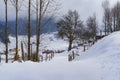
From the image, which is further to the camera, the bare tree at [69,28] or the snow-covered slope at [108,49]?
the bare tree at [69,28]

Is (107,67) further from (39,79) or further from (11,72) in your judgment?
(11,72)

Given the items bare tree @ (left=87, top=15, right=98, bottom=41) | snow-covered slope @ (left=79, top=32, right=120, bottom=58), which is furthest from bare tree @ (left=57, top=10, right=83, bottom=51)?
snow-covered slope @ (left=79, top=32, right=120, bottom=58)

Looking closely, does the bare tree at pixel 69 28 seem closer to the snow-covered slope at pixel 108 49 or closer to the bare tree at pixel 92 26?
the bare tree at pixel 92 26

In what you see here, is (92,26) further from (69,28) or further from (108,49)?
(108,49)

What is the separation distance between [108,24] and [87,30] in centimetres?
1046

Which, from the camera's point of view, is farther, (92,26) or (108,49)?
(92,26)

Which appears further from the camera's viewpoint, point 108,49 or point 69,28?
point 69,28

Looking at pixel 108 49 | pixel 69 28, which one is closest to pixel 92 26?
pixel 69 28

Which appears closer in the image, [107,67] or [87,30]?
[107,67]

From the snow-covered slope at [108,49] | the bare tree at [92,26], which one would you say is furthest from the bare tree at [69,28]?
the snow-covered slope at [108,49]

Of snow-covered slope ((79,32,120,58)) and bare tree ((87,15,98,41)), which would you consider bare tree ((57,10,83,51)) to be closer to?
bare tree ((87,15,98,41))

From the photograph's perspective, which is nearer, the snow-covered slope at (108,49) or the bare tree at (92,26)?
the snow-covered slope at (108,49)

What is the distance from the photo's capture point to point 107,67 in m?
14.4

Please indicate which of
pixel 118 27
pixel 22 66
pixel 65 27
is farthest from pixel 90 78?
pixel 65 27
